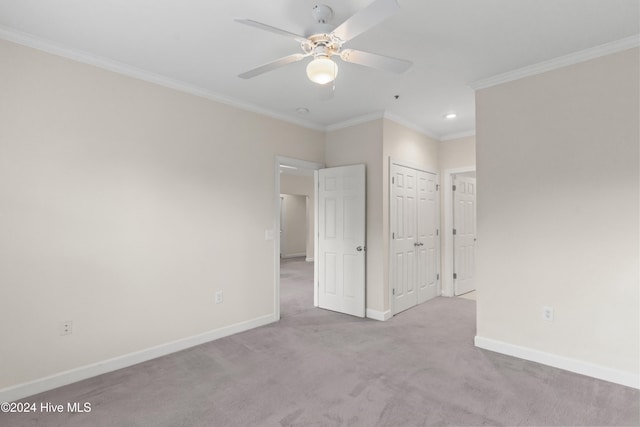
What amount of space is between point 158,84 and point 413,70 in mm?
2364

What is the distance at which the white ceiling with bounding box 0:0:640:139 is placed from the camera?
6.65 ft

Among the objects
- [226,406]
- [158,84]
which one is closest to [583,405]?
[226,406]

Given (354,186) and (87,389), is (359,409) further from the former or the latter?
(354,186)

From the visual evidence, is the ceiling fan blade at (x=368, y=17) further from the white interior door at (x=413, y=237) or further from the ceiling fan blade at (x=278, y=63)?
the white interior door at (x=413, y=237)

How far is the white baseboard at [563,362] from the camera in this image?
7.90 ft

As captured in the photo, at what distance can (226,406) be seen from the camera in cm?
219

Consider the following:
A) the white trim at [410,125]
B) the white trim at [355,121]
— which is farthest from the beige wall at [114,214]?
the white trim at [410,125]

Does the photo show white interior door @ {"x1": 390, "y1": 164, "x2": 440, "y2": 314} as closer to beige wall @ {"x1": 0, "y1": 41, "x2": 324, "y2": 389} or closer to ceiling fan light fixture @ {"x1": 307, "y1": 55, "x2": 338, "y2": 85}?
beige wall @ {"x1": 0, "y1": 41, "x2": 324, "y2": 389}

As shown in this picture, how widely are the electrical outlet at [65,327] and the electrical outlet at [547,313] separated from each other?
3.90m

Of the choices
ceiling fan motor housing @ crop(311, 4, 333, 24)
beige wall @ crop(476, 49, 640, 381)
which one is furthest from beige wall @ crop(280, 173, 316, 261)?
ceiling fan motor housing @ crop(311, 4, 333, 24)

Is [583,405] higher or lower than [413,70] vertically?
lower

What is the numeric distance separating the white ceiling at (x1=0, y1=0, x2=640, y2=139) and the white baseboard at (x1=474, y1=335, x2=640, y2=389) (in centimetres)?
250

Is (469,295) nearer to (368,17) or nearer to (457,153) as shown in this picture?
(457,153)

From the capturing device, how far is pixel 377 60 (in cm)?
196
